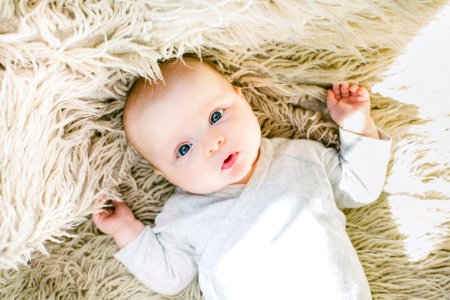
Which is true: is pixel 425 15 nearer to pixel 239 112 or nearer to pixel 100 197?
pixel 239 112

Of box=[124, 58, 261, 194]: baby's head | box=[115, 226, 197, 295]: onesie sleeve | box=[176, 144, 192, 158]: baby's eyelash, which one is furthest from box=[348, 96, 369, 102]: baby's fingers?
box=[115, 226, 197, 295]: onesie sleeve

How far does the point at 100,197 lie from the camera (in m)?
1.08

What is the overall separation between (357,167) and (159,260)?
0.46 meters

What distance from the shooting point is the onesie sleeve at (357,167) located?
103cm

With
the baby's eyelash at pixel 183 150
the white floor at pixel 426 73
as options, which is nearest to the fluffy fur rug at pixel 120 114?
the white floor at pixel 426 73

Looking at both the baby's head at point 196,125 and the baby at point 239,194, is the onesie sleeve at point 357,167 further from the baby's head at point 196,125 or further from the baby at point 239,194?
the baby's head at point 196,125

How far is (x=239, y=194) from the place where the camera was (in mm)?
1060

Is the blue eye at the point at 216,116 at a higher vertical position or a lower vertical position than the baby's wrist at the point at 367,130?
higher

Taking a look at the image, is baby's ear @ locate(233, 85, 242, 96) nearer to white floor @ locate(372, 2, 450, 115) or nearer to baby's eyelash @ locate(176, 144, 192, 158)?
baby's eyelash @ locate(176, 144, 192, 158)

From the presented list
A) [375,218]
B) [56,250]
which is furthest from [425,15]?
[56,250]

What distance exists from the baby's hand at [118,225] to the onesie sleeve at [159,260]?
15mm

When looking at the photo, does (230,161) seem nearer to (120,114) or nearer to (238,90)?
(238,90)

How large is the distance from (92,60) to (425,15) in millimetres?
621

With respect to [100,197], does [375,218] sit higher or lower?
lower
